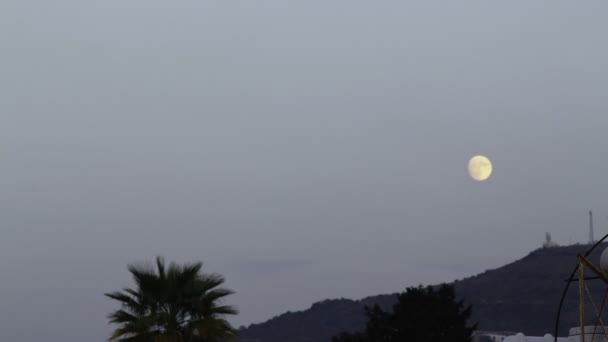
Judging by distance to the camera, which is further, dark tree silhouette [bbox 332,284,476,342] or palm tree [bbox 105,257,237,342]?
dark tree silhouette [bbox 332,284,476,342]

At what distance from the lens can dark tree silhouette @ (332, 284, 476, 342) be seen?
70.0 m

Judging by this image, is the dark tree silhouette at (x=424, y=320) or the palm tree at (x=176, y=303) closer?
the palm tree at (x=176, y=303)

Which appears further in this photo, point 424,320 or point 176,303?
point 424,320

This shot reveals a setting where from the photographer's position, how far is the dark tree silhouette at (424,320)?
7000 centimetres

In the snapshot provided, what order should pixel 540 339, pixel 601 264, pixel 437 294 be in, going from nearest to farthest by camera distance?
pixel 601 264 → pixel 540 339 → pixel 437 294

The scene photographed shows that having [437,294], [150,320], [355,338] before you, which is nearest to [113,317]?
[150,320]

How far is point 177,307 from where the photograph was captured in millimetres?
30031

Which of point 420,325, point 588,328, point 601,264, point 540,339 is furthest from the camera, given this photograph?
point 420,325

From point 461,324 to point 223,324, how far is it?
144ft

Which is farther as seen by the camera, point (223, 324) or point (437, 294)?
point (437, 294)

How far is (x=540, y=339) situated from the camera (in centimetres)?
6575

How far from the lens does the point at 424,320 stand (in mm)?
71062

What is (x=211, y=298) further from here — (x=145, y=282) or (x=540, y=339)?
(x=540, y=339)

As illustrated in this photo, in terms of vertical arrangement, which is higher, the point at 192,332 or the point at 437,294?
the point at 437,294
